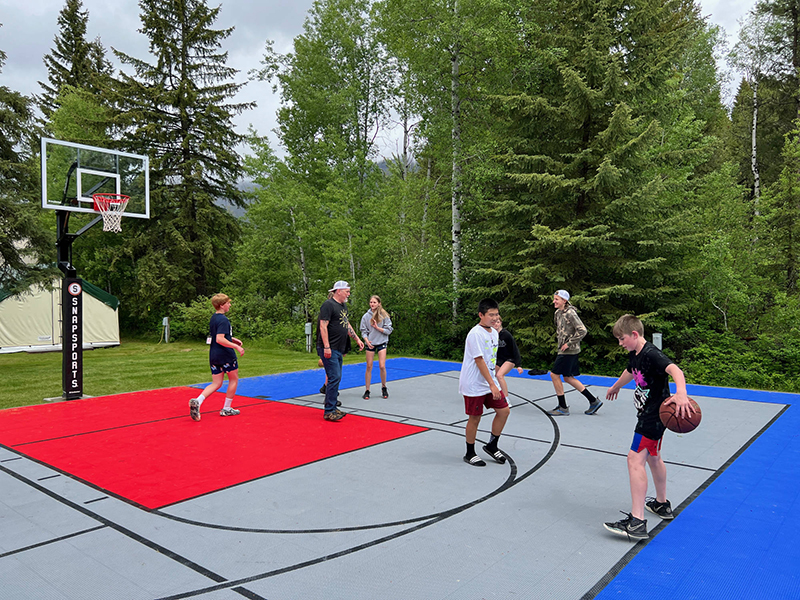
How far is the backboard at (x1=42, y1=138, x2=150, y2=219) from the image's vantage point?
10.7m

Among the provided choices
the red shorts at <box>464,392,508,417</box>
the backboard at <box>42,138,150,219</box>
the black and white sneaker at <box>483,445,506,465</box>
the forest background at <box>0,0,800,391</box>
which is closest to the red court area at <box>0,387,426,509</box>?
the black and white sneaker at <box>483,445,506,465</box>

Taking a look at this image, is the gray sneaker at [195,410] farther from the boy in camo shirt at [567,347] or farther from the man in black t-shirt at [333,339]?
the boy in camo shirt at [567,347]

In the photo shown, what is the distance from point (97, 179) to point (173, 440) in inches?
275

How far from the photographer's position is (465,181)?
16.6 meters

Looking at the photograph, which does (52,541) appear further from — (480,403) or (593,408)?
(593,408)

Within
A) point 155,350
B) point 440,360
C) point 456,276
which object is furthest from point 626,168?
point 155,350

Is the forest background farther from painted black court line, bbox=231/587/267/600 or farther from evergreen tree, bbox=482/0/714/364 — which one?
painted black court line, bbox=231/587/267/600

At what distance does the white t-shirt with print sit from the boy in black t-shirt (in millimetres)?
3803

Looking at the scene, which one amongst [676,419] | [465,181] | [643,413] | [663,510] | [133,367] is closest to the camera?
[676,419]

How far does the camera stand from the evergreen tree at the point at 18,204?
44.0 ft

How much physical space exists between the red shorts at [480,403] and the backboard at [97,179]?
8.79 meters

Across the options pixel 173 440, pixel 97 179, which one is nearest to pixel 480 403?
pixel 173 440

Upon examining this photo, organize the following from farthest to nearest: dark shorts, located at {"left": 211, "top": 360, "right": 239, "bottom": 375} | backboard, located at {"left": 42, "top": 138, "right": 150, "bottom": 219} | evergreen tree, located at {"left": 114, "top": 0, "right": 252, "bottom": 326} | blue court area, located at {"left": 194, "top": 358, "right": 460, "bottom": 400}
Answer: evergreen tree, located at {"left": 114, "top": 0, "right": 252, "bottom": 326} < blue court area, located at {"left": 194, "top": 358, "right": 460, "bottom": 400} < backboard, located at {"left": 42, "top": 138, "right": 150, "bottom": 219} < dark shorts, located at {"left": 211, "top": 360, "right": 239, "bottom": 375}

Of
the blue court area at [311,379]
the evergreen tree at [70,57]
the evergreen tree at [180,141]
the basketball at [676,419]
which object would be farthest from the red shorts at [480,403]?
the evergreen tree at [70,57]
